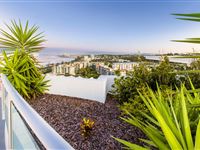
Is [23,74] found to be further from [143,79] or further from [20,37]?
[143,79]

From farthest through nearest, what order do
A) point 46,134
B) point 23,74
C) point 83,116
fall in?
point 23,74 → point 83,116 → point 46,134

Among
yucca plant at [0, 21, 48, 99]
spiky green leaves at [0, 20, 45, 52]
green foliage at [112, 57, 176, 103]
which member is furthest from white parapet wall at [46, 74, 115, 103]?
spiky green leaves at [0, 20, 45, 52]

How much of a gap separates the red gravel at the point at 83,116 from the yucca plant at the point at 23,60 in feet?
1.35

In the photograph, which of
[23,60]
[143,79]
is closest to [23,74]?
[23,60]

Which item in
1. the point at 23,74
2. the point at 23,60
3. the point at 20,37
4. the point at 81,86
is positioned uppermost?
the point at 20,37

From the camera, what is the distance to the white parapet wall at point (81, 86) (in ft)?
18.5

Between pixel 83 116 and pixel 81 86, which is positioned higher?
pixel 81 86

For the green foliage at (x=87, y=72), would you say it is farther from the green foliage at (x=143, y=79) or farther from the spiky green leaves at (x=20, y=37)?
the spiky green leaves at (x=20, y=37)

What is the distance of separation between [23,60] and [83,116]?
2.04m

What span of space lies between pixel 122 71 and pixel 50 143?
6.52 metres

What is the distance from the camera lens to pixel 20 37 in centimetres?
526

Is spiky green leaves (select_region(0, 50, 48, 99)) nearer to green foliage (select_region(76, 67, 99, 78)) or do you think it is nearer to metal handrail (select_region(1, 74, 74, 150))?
green foliage (select_region(76, 67, 99, 78))

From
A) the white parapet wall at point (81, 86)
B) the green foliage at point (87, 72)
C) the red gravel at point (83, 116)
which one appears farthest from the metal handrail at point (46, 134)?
the green foliage at point (87, 72)

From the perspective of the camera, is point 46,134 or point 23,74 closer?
point 46,134
